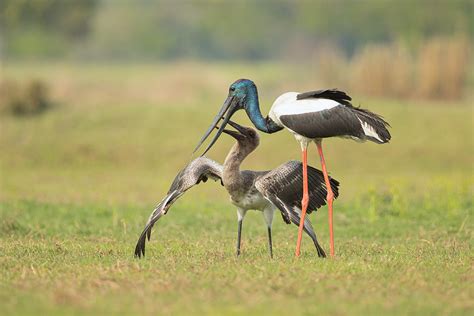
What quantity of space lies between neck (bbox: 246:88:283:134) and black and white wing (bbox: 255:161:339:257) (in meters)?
0.43

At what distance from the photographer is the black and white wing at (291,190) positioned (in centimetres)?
872

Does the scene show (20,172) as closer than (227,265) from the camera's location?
No

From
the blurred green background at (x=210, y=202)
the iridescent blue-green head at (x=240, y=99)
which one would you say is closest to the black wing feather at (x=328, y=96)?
the iridescent blue-green head at (x=240, y=99)

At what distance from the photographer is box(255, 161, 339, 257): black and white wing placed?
872 cm

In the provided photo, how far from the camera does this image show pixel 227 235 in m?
Answer: 11.2

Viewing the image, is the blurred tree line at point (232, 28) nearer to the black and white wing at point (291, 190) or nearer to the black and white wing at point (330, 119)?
the black and white wing at point (291, 190)

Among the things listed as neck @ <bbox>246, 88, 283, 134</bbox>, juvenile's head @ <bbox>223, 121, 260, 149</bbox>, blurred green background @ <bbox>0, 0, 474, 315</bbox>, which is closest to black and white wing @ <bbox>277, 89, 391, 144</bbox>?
neck @ <bbox>246, 88, 283, 134</bbox>

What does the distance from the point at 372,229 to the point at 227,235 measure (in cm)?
188

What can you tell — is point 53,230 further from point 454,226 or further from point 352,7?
point 352,7

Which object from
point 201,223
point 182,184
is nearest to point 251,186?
point 182,184

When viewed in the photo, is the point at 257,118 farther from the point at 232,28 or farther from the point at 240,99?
the point at 232,28

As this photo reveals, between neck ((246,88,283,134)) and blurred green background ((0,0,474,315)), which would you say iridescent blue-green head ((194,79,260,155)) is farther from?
blurred green background ((0,0,474,315))

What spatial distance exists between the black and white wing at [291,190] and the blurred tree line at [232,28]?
4865 cm

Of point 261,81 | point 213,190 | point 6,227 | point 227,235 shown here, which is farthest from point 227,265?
point 261,81
